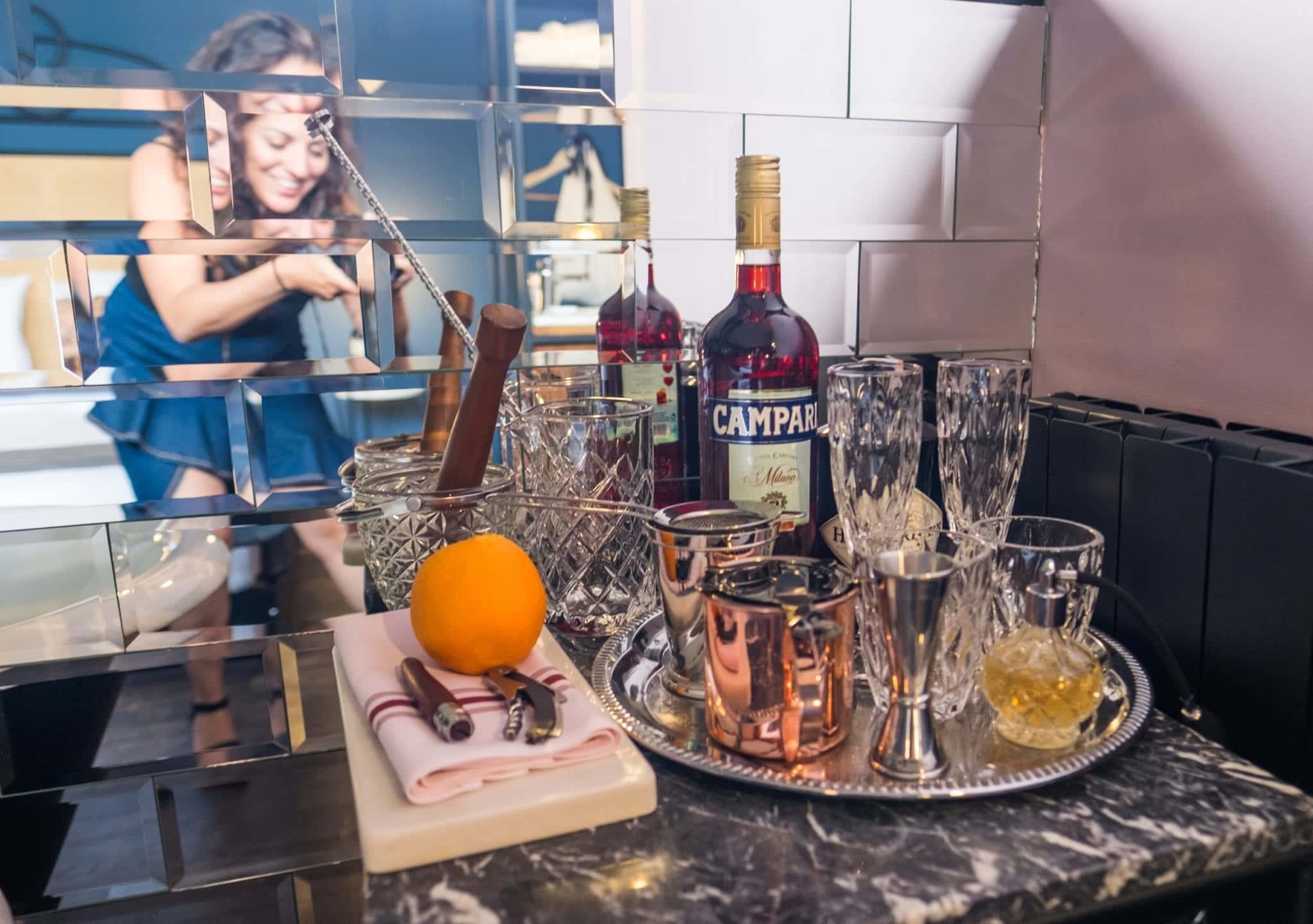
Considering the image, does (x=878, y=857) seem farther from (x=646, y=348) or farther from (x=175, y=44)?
(x=175, y=44)

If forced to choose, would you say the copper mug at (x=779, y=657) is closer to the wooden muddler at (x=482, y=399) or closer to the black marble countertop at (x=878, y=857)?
the black marble countertop at (x=878, y=857)

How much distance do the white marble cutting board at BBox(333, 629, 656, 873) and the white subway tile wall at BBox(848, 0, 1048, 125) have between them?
3.03 ft

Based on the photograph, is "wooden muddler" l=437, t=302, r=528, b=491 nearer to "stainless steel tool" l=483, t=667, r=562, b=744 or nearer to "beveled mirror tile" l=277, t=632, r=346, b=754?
"stainless steel tool" l=483, t=667, r=562, b=744

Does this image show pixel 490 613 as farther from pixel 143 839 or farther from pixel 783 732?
pixel 143 839

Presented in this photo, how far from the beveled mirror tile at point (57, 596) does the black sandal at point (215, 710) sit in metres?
0.11

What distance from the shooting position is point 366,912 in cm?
44

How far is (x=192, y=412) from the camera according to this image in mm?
1028

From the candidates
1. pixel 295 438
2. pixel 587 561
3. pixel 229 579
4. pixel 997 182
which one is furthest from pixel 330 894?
pixel 997 182

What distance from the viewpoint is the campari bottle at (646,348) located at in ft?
3.41

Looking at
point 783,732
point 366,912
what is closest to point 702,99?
point 783,732

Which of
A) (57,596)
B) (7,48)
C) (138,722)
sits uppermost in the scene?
(7,48)

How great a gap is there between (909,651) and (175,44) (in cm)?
94

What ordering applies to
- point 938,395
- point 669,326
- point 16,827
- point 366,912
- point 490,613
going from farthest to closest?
point 669,326 < point 16,827 < point 938,395 < point 490,613 < point 366,912

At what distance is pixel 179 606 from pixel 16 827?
0.96 feet
